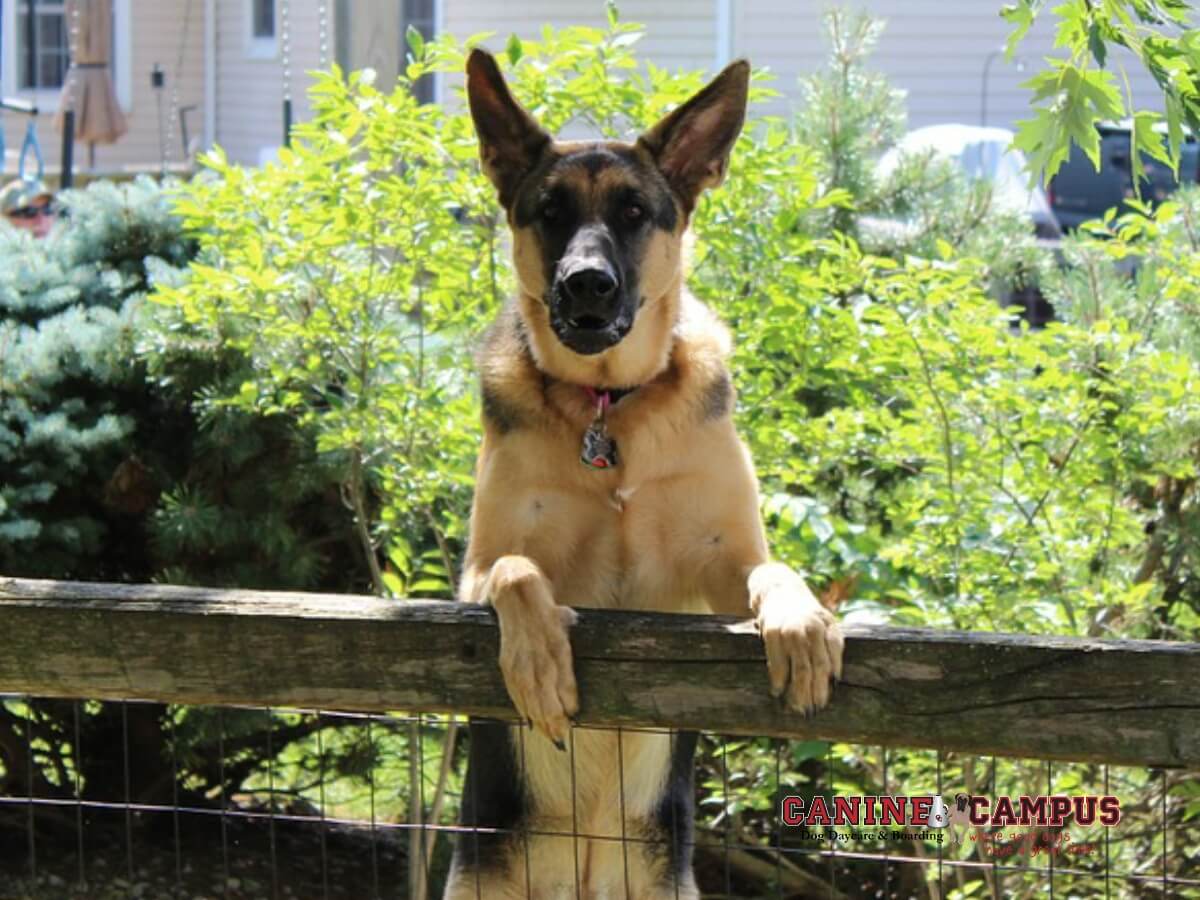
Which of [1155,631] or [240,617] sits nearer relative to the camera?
[240,617]

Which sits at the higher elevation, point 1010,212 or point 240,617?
point 1010,212

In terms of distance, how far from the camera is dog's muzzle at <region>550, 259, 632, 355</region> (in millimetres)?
3518

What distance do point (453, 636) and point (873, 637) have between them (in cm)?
66

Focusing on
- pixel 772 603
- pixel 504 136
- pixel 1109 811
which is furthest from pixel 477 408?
pixel 1109 811

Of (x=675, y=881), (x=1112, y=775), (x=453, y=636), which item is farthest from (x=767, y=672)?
(x=1112, y=775)

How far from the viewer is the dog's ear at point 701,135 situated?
378 cm

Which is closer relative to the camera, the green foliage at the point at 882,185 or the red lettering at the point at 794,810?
the red lettering at the point at 794,810

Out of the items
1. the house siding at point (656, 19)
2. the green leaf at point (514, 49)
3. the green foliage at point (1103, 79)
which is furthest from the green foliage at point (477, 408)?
the house siding at point (656, 19)

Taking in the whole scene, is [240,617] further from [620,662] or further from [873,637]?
[873,637]

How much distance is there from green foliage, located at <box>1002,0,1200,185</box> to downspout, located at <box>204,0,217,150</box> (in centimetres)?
1803

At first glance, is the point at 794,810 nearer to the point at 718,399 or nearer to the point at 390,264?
the point at 718,399

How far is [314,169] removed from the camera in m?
4.52

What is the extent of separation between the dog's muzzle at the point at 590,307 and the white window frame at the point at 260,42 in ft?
50.4

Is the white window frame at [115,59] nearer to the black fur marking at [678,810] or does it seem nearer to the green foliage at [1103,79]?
the black fur marking at [678,810]
